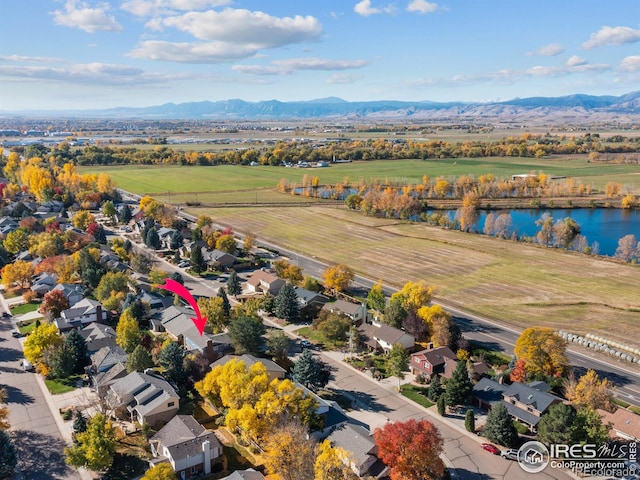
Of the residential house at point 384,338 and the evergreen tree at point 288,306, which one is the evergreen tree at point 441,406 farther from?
the evergreen tree at point 288,306

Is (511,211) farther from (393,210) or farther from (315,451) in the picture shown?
(315,451)

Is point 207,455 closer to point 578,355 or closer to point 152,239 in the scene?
point 578,355

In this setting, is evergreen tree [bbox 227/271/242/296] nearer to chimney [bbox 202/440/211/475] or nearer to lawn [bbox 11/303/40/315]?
lawn [bbox 11/303/40/315]

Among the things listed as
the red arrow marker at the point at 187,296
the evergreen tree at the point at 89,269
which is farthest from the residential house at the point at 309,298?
the evergreen tree at the point at 89,269

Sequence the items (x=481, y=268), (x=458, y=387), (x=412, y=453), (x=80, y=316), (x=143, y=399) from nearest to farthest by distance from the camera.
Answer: (x=412, y=453) < (x=143, y=399) < (x=458, y=387) < (x=80, y=316) < (x=481, y=268)

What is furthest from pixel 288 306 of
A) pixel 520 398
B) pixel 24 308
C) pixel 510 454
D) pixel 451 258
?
pixel 451 258

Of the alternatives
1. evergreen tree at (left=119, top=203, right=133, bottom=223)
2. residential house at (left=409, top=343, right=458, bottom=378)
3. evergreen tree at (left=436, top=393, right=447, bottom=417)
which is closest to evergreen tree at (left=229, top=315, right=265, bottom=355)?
A: residential house at (left=409, top=343, right=458, bottom=378)
